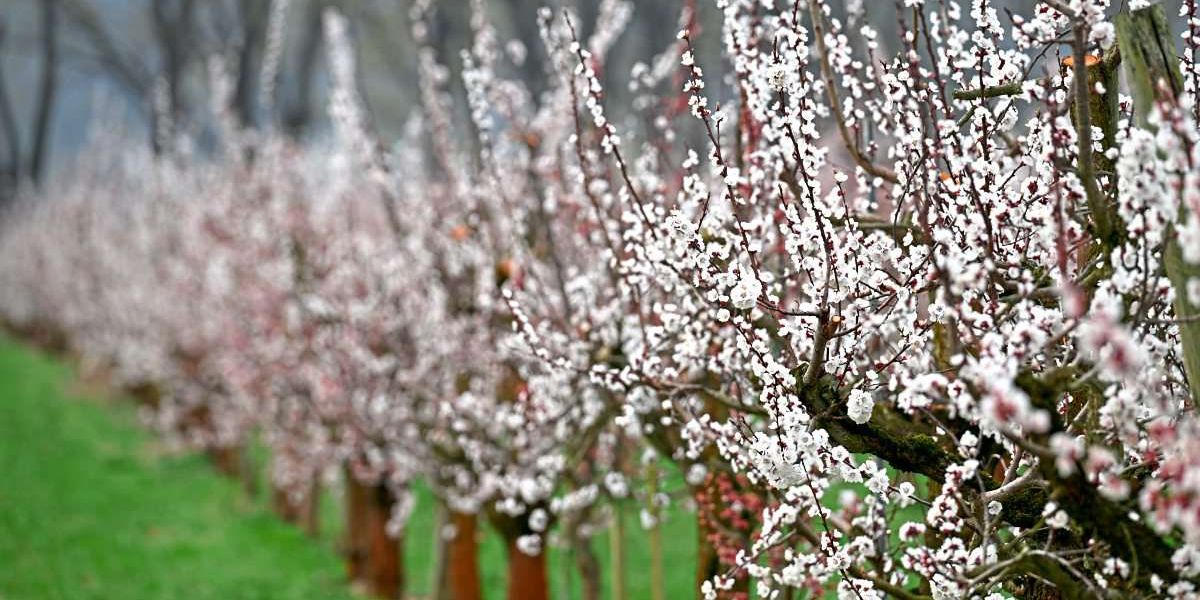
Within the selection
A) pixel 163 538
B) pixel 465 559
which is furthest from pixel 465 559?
pixel 163 538

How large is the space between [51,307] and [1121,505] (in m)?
29.5

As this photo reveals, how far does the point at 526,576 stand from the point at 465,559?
1.20 m

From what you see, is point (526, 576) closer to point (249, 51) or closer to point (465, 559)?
point (465, 559)

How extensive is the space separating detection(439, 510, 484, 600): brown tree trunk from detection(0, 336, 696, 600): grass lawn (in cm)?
74

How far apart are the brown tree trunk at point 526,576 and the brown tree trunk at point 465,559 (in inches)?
39.0

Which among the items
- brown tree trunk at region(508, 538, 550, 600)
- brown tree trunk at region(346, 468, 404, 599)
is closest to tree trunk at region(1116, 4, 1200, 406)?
brown tree trunk at region(508, 538, 550, 600)

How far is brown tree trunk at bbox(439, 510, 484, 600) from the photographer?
8656 mm

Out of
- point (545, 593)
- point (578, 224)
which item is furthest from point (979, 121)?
point (545, 593)

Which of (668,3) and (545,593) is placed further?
(668,3)

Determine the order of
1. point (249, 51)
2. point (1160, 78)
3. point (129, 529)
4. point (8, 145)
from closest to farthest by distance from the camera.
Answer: point (1160, 78)
point (129, 529)
point (249, 51)
point (8, 145)

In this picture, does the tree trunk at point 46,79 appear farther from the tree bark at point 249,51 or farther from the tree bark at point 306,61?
the tree bark at point 249,51

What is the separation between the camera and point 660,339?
4.45 m

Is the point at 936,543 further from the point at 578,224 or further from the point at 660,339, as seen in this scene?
the point at 578,224

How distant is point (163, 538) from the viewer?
1238 cm
